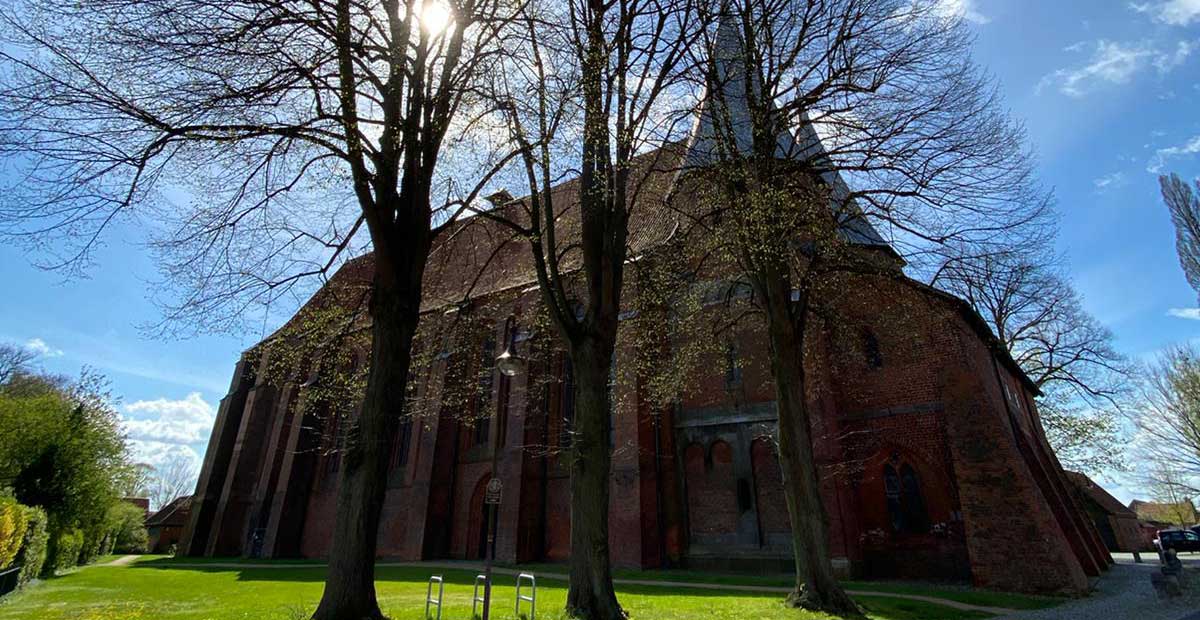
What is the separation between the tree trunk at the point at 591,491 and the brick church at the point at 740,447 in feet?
8.97

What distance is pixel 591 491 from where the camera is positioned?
26.5 feet

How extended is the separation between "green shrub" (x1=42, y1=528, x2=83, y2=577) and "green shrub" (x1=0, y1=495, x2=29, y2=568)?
A: 18.8ft

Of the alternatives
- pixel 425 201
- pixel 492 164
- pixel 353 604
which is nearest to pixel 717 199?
pixel 492 164

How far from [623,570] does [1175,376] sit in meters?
30.8

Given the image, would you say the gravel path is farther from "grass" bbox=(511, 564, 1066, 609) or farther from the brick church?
the brick church

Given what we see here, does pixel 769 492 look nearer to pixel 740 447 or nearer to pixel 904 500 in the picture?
pixel 740 447

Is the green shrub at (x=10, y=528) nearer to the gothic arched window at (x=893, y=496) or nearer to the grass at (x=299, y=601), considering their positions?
the grass at (x=299, y=601)

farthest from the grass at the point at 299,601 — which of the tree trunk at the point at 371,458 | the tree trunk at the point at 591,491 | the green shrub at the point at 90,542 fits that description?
the green shrub at the point at 90,542

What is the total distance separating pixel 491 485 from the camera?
23.8ft

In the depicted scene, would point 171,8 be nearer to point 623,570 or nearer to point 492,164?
point 492,164

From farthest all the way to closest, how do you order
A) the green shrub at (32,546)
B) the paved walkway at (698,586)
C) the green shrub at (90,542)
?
the green shrub at (90,542) → the green shrub at (32,546) → the paved walkway at (698,586)

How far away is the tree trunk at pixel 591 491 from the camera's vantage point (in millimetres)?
7547

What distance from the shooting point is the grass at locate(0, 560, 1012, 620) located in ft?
28.8

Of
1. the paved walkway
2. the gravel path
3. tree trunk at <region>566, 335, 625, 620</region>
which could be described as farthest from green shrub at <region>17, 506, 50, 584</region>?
the gravel path
